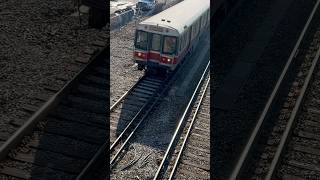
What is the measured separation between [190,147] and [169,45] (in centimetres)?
479

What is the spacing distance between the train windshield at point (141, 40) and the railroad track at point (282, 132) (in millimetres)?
4929

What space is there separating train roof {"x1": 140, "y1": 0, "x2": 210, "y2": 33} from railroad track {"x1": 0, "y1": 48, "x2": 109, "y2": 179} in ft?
11.8

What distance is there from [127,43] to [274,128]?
933cm

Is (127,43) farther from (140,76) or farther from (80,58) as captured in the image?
(80,58)

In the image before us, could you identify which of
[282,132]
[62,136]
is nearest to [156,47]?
[62,136]

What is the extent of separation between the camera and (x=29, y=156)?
965 centimetres

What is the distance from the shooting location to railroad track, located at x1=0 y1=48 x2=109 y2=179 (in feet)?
30.8

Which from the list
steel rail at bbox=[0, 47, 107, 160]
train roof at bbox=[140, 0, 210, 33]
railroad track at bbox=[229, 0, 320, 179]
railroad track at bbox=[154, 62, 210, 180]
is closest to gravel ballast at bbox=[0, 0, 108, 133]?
steel rail at bbox=[0, 47, 107, 160]

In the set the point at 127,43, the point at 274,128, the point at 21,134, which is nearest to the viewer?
the point at 21,134

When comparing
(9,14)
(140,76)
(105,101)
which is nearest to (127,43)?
(140,76)

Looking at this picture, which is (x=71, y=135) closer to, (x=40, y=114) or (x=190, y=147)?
(x=40, y=114)

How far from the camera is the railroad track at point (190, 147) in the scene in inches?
410

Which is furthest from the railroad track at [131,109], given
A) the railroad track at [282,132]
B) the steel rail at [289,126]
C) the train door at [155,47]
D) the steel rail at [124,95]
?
the steel rail at [289,126]

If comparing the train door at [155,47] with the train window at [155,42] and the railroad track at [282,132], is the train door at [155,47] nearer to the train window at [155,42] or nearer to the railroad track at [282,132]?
the train window at [155,42]
